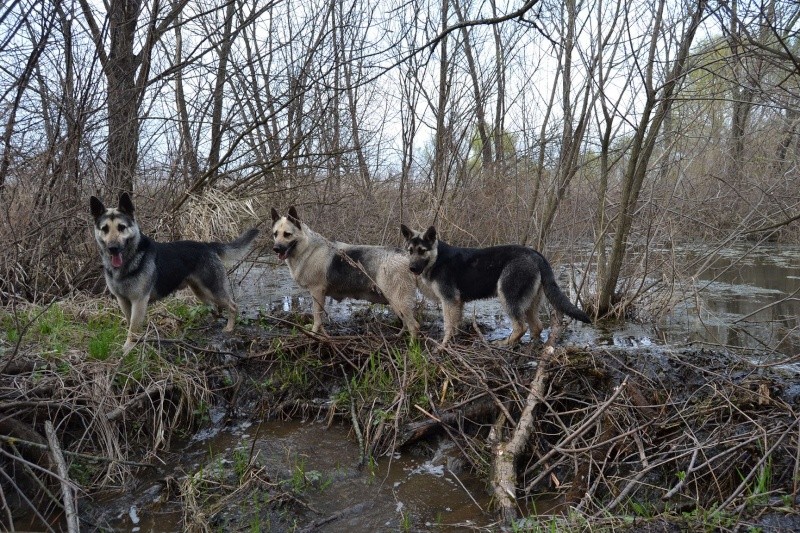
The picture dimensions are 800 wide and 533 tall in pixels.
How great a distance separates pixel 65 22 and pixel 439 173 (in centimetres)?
547

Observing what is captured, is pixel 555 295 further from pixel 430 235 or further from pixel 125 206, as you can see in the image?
pixel 125 206

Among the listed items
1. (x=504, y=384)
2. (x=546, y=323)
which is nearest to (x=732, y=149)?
(x=546, y=323)

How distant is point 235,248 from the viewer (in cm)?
730

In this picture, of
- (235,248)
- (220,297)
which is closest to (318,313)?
(220,297)

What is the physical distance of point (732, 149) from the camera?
8.25m

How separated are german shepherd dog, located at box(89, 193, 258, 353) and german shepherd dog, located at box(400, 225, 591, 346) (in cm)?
248

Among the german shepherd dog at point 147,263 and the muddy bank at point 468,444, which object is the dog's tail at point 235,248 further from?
the muddy bank at point 468,444

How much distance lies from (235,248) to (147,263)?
53.0 inches

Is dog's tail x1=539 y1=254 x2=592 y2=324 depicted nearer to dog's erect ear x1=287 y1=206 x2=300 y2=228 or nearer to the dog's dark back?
the dog's dark back

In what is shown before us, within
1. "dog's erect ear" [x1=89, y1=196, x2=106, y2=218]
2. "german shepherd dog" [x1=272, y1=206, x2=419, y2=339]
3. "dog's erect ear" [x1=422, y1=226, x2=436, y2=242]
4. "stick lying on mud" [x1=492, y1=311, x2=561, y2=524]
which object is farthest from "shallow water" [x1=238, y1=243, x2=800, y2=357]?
"dog's erect ear" [x1=89, y1=196, x2=106, y2=218]

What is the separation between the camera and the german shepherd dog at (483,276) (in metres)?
6.19

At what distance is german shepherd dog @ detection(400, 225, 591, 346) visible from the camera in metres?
6.19

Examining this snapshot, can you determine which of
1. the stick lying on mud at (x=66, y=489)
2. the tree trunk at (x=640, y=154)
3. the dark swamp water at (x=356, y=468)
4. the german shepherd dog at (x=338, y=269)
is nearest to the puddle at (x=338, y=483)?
the dark swamp water at (x=356, y=468)

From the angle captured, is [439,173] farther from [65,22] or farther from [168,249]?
[65,22]
